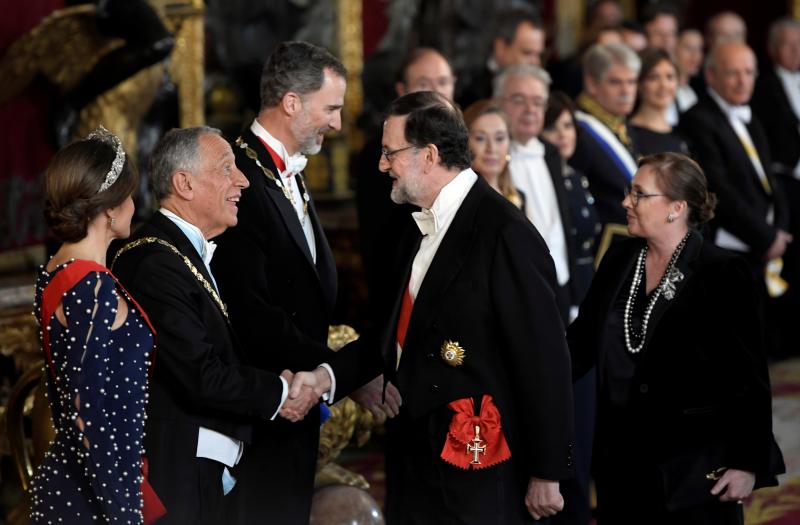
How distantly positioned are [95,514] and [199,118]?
4.15m

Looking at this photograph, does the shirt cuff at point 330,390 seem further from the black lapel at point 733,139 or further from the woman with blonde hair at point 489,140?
the black lapel at point 733,139

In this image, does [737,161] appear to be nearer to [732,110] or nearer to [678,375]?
[732,110]

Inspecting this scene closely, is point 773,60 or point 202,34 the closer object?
point 202,34

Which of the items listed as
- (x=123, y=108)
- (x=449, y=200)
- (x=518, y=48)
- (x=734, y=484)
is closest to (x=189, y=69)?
(x=123, y=108)

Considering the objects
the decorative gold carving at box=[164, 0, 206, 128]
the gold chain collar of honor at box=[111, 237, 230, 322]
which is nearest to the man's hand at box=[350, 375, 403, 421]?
the gold chain collar of honor at box=[111, 237, 230, 322]

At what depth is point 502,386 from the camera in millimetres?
3326

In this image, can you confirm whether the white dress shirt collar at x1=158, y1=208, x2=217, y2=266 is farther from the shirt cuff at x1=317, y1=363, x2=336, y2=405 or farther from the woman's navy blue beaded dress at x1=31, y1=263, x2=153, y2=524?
the shirt cuff at x1=317, y1=363, x2=336, y2=405

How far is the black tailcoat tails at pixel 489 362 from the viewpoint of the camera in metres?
3.26

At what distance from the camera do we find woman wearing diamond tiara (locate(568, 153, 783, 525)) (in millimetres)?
3508

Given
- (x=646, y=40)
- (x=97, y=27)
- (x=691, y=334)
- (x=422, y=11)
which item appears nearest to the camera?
(x=691, y=334)

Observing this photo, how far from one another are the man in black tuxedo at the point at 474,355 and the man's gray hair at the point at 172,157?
0.53m

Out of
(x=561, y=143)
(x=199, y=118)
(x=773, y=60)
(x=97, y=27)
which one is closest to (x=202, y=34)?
(x=199, y=118)

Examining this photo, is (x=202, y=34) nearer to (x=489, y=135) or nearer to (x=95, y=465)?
(x=489, y=135)

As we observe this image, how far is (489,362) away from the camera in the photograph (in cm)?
332
